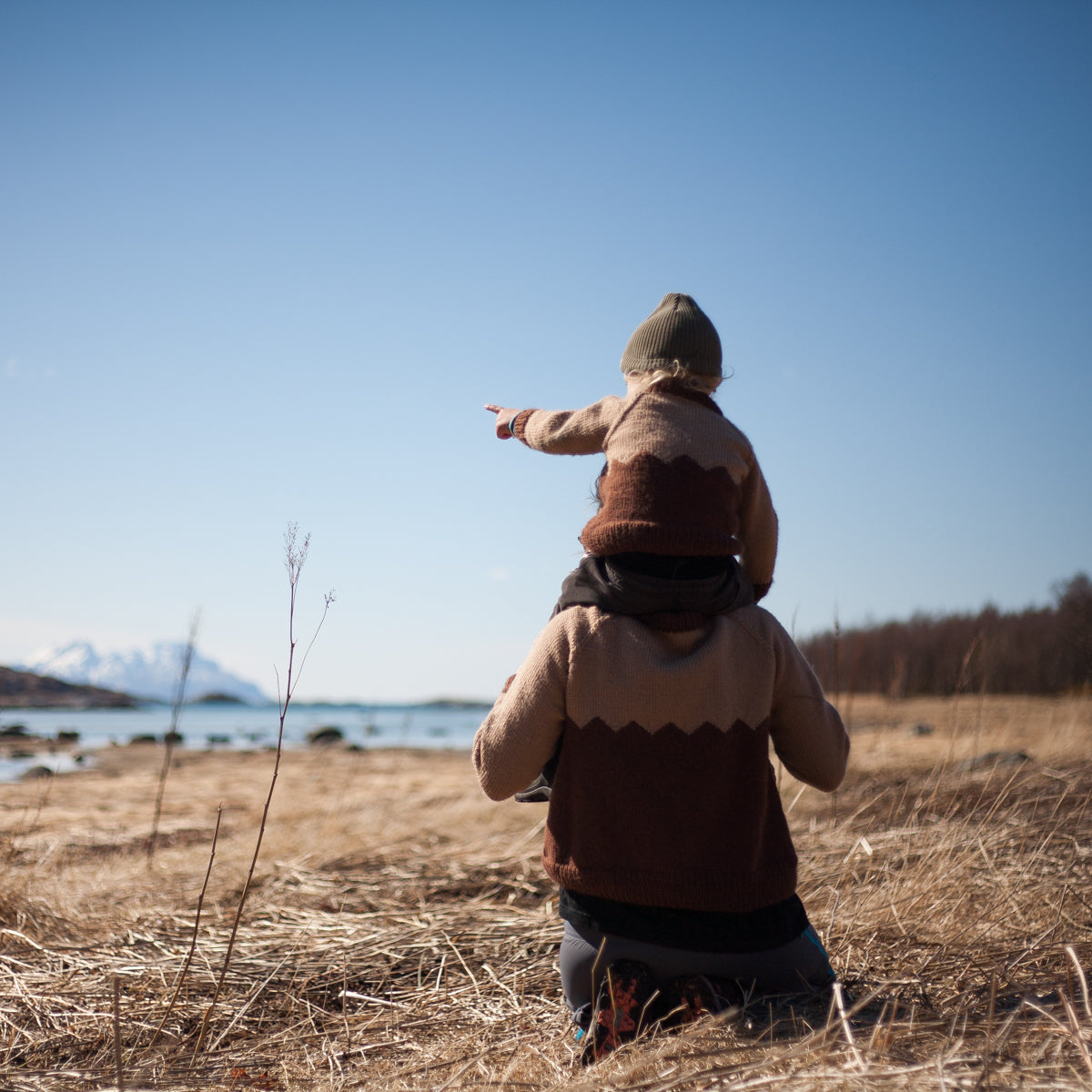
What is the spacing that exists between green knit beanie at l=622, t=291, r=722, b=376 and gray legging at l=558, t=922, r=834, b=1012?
4.66ft

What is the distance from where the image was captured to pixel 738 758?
6.44 ft

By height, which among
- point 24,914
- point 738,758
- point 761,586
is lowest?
point 24,914

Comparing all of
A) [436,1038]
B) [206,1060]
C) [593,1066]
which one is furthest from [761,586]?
[206,1060]

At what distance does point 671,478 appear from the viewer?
198 cm

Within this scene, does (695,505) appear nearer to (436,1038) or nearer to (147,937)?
(436,1038)

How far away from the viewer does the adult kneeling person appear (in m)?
1.91

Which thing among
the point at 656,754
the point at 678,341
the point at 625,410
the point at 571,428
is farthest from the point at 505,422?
the point at 656,754

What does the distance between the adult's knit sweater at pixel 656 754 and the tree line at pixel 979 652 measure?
1750 millimetres

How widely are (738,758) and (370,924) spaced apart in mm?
1756

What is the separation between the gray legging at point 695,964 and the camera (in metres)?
1.91

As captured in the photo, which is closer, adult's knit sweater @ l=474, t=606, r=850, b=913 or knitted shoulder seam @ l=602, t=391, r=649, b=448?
adult's knit sweater @ l=474, t=606, r=850, b=913

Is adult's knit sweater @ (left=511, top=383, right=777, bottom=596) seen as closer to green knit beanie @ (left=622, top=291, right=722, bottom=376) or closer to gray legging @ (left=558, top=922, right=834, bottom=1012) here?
green knit beanie @ (left=622, top=291, right=722, bottom=376)

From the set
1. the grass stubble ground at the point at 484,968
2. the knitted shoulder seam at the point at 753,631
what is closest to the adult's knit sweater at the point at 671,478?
the knitted shoulder seam at the point at 753,631

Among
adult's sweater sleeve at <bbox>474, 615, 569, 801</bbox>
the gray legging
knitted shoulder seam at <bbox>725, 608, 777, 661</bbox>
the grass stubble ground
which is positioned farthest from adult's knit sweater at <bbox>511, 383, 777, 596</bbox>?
the grass stubble ground
